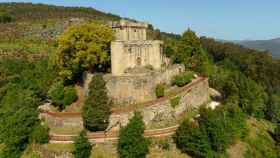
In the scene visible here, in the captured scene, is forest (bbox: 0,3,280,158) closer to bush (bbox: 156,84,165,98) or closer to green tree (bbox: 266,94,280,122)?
green tree (bbox: 266,94,280,122)

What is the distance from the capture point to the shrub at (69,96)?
1518 inches

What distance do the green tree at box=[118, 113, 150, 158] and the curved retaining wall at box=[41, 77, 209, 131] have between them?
3278 mm

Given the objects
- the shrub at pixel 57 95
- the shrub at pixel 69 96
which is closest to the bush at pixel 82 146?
the shrub at pixel 69 96

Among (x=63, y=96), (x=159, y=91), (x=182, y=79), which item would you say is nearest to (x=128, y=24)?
(x=182, y=79)

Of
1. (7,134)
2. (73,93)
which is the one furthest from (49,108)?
(7,134)

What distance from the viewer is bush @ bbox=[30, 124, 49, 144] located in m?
33.4

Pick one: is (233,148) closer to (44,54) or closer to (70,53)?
(70,53)

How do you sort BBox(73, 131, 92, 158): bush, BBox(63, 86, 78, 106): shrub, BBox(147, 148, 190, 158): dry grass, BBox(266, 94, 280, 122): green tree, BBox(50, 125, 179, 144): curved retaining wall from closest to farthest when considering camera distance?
BBox(73, 131, 92, 158): bush < BBox(147, 148, 190, 158): dry grass < BBox(50, 125, 179, 144): curved retaining wall < BBox(63, 86, 78, 106): shrub < BBox(266, 94, 280, 122): green tree

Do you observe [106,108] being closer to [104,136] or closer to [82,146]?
[104,136]

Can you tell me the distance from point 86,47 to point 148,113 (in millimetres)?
10658

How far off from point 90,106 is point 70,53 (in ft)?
34.5

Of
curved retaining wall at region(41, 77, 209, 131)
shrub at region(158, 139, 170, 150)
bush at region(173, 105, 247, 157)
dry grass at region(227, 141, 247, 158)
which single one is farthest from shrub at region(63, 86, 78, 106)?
dry grass at region(227, 141, 247, 158)

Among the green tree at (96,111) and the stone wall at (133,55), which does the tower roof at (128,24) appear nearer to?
the stone wall at (133,55)

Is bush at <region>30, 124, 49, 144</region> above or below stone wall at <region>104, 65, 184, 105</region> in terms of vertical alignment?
below
